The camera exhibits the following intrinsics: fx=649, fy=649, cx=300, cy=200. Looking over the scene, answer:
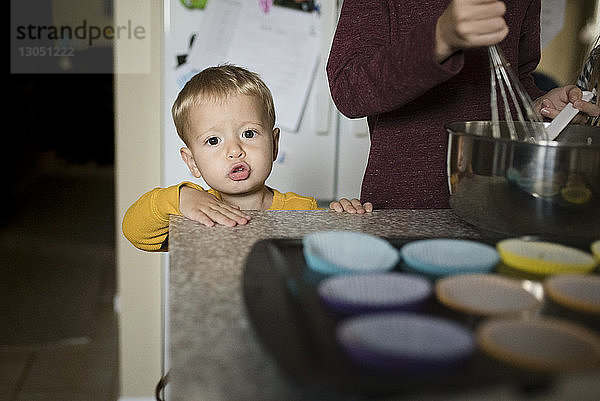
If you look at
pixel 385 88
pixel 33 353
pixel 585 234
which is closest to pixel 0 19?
pixel 33 353

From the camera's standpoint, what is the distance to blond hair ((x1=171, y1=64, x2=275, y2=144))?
1081 millimetres

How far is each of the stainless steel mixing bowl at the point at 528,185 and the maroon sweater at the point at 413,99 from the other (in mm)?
212

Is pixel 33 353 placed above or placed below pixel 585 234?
below

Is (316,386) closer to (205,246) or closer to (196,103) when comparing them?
(205,246)

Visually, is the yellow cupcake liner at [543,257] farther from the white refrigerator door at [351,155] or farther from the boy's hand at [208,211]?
the white refrigerator door at [351,155]

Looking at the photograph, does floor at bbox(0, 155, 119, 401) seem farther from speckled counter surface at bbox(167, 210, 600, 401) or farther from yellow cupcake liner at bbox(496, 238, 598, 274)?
yellow cupcake liner at bbox(496, 238, 598, 274)

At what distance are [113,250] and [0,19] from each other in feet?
6.56

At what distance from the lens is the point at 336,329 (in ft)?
1.36

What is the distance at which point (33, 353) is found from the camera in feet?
7.54

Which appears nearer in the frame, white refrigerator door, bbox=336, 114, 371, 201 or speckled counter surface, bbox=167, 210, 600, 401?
speckled counter surface, bbox=167, 210, 600, 401

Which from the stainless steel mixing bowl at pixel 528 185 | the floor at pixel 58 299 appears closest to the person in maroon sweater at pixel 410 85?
the stainless steel mixing bowl at pixel 528 185

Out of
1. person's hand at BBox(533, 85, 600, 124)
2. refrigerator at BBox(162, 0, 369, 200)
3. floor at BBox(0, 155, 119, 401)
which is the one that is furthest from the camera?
floor at BBox(0, 155, 119, 401)

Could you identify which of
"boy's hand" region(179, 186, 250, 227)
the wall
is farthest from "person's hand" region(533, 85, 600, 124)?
the wall

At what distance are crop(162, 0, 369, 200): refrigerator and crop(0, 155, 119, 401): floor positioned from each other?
0.78m
